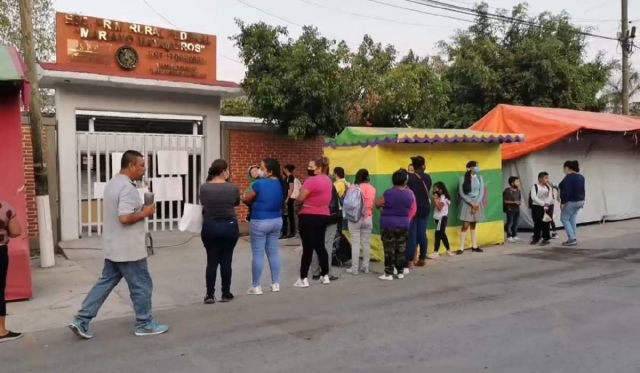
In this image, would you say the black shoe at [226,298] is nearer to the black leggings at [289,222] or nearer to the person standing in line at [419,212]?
the person standing in line at [419,212]

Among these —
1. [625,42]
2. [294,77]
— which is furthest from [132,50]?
[625,42]

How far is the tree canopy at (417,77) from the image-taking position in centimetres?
1229

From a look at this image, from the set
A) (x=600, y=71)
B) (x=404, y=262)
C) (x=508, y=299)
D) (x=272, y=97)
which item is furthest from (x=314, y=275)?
(x=600, y=71)

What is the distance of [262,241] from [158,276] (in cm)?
219

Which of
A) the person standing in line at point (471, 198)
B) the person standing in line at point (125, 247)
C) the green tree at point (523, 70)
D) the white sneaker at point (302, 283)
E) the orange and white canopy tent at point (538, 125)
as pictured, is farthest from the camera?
the green tree at point (523, 70)

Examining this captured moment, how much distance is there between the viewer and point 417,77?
15.3 meters

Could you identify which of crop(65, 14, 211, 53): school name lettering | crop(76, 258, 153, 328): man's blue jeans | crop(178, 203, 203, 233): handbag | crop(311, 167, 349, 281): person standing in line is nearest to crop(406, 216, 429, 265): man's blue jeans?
crop(311, 167, 349, 281): person standing in line

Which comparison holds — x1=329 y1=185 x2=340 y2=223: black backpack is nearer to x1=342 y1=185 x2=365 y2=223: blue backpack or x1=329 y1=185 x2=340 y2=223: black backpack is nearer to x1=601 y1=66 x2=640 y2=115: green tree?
x1=342 y1=185 x2=365 y2=223: blue backpack

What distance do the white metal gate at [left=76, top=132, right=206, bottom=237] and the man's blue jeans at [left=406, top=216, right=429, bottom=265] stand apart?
487 cm

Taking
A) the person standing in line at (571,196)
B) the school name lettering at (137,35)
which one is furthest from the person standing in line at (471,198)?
the school name lettering at (137,35)

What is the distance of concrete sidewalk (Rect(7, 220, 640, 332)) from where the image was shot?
681 centimetres

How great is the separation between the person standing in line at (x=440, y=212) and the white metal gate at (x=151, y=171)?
5190 millimetres

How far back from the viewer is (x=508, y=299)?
7125mm

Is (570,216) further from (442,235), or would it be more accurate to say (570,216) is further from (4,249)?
(4,249)
